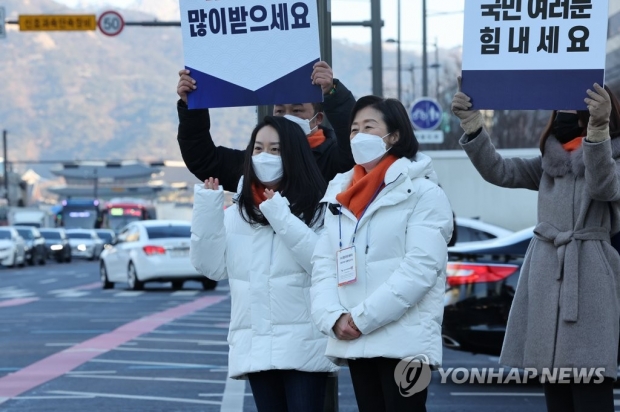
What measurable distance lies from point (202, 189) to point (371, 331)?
1.09 m

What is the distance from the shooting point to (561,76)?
5758 mm

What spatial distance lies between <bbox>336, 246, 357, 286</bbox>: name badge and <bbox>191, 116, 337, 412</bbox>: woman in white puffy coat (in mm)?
312

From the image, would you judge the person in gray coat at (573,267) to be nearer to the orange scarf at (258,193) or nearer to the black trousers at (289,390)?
the black trousers at (289,390)

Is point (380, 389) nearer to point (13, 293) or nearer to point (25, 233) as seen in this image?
point (13, 293)

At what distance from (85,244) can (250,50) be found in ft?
195

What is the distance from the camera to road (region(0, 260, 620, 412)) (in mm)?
9938

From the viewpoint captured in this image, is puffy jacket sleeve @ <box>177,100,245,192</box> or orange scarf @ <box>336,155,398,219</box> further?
puffy jacket sleeve @ <box>177,100,245,192</box>

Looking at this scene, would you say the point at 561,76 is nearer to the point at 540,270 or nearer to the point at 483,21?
the point at 483,21

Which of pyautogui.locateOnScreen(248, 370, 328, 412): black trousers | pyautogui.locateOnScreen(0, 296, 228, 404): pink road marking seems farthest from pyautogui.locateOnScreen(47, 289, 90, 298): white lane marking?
pyautogui.locateOnScreen(248, 370, 328, 412): black trousers

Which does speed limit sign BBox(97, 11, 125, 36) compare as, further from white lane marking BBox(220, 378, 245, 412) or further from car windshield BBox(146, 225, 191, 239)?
white lane marking BBox(220, 378, 245, 412)

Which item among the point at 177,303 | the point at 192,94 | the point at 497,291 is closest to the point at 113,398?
the point at 497,291

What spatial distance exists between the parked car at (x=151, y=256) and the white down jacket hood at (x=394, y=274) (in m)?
20.2

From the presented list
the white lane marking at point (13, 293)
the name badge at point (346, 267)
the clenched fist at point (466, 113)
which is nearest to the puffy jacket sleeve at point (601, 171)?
the clenched fist at point (466, 113)

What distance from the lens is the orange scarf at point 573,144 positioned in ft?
19.0
